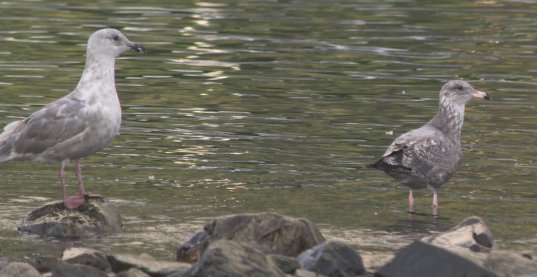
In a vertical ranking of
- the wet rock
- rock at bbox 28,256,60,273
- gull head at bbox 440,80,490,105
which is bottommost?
rock at bbox 28,256,60,273

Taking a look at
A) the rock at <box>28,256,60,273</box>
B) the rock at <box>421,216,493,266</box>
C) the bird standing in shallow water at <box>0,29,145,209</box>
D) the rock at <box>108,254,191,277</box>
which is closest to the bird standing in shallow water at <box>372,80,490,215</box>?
the rock at <box>421,216,493,266</box>

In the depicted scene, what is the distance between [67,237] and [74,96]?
1557mm

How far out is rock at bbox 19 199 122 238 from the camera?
46.5 ft

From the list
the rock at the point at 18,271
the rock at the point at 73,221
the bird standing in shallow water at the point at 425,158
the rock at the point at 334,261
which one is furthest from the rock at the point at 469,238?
the rock at the point at 18,271

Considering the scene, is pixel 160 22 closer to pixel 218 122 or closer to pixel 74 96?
pixel 218 122

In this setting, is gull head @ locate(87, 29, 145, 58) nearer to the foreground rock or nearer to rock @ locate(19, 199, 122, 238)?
rock @ locate(19, 199, 122, 238)

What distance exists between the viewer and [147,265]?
38.5 feet

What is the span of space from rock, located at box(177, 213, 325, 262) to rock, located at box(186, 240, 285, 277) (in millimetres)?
1472

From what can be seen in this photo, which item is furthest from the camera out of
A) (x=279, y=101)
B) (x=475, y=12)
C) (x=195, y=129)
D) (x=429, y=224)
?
(x=475, y=12)

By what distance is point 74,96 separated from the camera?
14703 millimetres

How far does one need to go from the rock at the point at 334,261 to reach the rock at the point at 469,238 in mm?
1157

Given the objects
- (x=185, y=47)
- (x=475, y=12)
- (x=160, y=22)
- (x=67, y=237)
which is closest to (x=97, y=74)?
(x=67, y=237)

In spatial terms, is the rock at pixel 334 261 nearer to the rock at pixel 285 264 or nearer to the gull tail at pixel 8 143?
the rock at pixel 285 264

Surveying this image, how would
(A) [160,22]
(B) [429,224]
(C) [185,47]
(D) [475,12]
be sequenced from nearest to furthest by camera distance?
(B) [429,224] < (C) [185,47] < (A) [160,22] < (D) [475,12]
